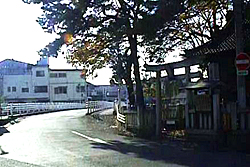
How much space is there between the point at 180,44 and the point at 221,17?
3.28 m

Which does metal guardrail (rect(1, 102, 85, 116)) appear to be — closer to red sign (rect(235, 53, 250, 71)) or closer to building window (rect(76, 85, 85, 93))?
red sign (rect(235, 53, 250, 71))

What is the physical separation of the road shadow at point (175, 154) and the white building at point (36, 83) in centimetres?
7052

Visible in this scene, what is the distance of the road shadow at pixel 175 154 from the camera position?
1062cm

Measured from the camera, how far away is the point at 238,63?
13445 mm

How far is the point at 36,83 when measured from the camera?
86000 mm

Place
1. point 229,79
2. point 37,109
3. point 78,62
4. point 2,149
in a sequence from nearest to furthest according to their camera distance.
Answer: point 2,149, point 229,79, point 78,62, point 37,109

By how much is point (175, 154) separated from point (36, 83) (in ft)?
250

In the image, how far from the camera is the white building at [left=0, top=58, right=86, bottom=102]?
8450 centimetres

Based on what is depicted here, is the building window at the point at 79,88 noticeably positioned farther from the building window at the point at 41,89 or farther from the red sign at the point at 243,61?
the red sign at the point at 243,61

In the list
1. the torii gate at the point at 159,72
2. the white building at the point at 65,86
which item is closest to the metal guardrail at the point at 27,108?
the torii gate at the point at 159,72

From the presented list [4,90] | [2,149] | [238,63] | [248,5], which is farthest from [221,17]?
[4,90]

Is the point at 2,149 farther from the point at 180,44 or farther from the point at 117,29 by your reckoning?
the point at 180,44

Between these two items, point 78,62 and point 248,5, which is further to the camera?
point 78,62

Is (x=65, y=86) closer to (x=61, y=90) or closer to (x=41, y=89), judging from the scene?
(x=61, y=90)
